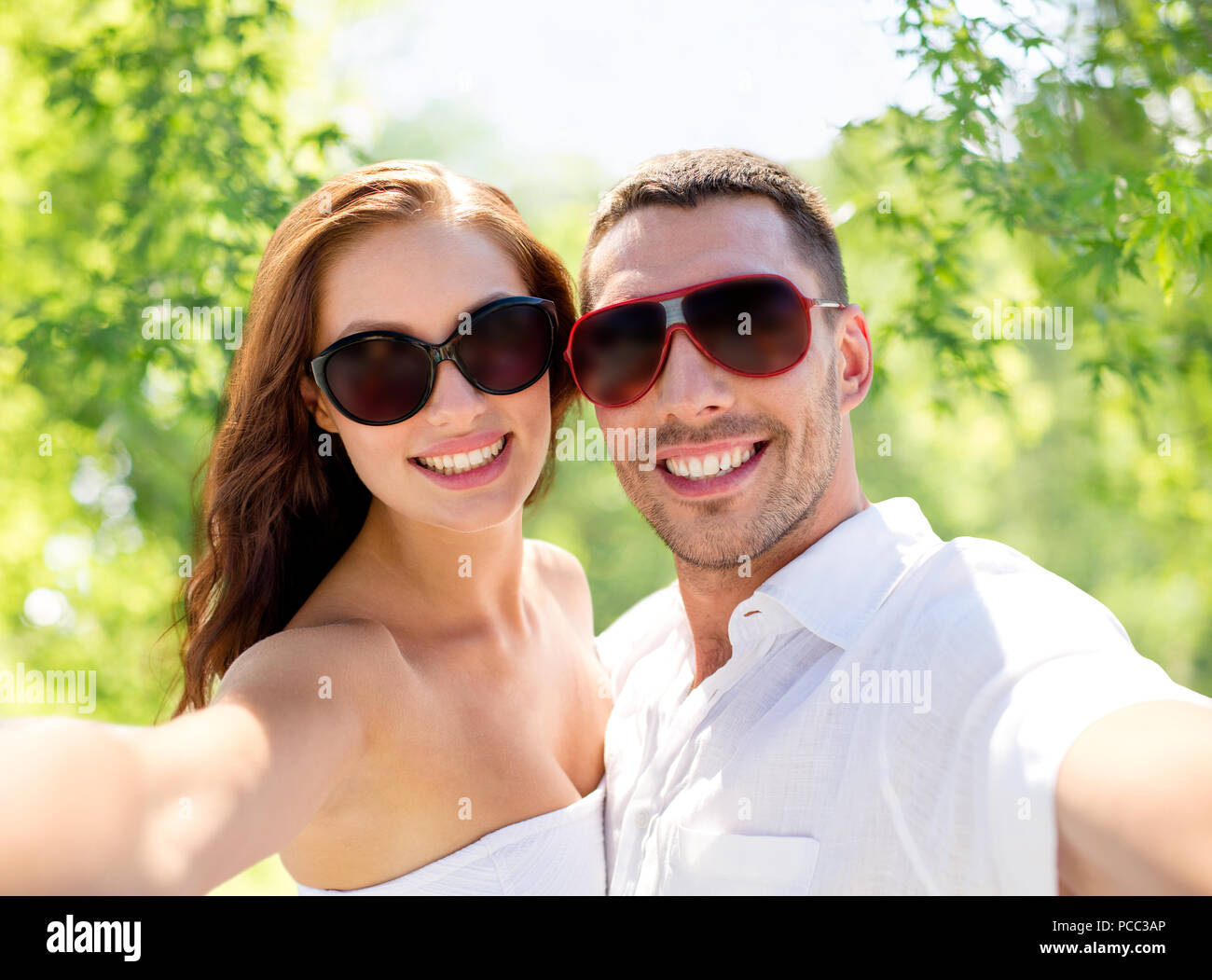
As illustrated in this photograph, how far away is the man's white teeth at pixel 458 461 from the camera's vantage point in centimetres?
228

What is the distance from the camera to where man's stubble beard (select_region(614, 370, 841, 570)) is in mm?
2225

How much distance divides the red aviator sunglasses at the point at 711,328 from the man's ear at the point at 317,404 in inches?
27.7

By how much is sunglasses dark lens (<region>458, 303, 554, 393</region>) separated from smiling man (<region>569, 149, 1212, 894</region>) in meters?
0.10

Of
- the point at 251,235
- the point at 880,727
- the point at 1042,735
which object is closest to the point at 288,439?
the point at 880,727

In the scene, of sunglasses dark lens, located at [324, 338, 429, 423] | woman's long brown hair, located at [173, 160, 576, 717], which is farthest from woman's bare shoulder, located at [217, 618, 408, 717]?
sunglasses dark lens, located at [324, 338, 429, 423]

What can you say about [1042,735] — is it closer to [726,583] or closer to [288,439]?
[726,583]

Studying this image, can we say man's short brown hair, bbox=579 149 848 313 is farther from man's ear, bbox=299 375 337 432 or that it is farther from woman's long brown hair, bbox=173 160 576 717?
man's ear, bbox=299 375 337 432

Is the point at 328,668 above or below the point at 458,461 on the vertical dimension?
below

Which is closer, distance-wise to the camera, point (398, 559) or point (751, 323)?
point (751, 323)

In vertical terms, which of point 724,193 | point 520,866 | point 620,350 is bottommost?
point 520,866

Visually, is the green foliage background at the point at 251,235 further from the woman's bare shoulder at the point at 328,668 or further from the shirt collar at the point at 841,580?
the shirt collar at the point at 841,580

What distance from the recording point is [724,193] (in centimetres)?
228

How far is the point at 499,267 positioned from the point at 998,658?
1452 mm

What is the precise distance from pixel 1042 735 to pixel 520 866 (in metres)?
1.25
